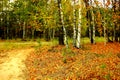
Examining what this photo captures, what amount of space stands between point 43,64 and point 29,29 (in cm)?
4997

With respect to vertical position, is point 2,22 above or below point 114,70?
above

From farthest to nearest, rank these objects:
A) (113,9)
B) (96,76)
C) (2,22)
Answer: (2,22), (113,9), (96,76)

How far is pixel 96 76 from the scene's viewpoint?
1278cm

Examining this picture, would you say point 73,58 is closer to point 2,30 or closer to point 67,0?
point 67,0

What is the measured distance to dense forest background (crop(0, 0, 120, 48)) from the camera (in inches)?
1133

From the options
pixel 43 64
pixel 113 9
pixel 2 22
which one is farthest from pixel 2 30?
pixel 43 64

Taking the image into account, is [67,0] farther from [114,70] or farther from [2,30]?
[2,30]

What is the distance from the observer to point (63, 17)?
30.8 m

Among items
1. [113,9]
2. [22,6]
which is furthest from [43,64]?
[22,6]

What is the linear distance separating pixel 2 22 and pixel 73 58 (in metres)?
48.9

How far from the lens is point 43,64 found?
18891 millimetres

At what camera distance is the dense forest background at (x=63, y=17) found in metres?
28.8

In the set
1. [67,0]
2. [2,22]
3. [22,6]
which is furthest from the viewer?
[2,22]

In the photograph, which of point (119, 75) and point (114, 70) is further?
point (114, 70)
